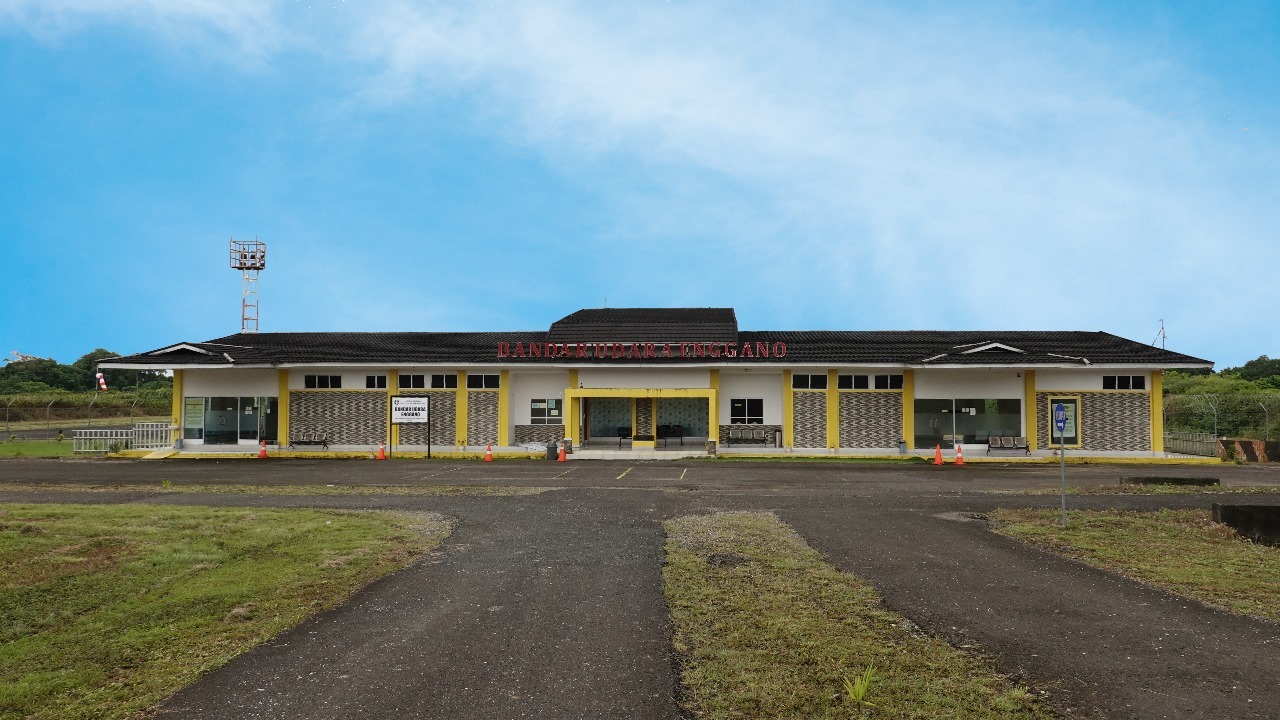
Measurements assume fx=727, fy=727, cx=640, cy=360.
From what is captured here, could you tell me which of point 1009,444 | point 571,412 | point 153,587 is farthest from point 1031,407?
A: point 153,587

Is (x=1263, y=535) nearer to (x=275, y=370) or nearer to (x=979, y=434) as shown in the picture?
(x=979, y=434)

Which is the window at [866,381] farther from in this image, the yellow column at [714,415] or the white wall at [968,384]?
the yellow column at [714,415]

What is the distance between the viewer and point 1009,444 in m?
30.1

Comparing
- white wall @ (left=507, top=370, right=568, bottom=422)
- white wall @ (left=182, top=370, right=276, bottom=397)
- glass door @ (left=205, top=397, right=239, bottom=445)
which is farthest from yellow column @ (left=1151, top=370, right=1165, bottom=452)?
glass door @ (left=205, top=397, right=239, bottom=445)

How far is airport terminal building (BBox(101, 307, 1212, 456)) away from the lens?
30.2 m

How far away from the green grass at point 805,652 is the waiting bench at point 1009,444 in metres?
24.1

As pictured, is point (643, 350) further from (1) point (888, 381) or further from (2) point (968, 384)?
(2) point (968, 384)

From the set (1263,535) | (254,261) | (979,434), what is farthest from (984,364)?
(254,261)

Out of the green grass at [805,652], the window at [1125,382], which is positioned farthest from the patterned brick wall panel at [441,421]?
the window at [1125,382]

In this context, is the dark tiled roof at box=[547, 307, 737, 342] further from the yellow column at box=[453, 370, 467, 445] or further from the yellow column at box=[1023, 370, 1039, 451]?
the yellow column at box=[1023, 370, 1039, 451]

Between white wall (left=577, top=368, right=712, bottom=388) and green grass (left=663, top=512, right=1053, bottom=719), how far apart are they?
22494mm

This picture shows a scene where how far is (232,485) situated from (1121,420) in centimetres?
3258

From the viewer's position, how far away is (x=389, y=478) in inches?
834

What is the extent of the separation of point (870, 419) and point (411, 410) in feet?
63.1
